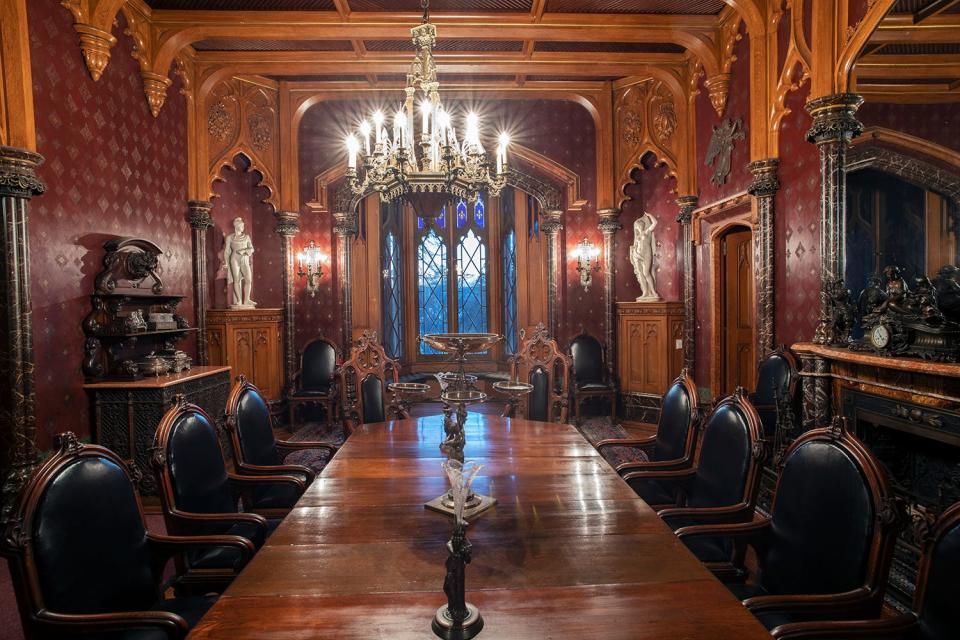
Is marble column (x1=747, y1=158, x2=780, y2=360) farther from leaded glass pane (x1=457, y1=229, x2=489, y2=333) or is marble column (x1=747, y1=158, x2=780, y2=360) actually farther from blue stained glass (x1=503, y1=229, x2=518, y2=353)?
leaded glass pane (x1=457, y1=229, x2=489, y2=333)

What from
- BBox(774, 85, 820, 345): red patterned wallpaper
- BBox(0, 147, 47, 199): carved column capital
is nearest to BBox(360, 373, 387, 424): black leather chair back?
BBox(0, 147, 47, 199): carved column capital

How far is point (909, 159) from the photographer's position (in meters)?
3.99

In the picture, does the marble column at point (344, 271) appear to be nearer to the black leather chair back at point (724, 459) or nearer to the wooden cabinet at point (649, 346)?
the wooden cabinet at point (649, 346)

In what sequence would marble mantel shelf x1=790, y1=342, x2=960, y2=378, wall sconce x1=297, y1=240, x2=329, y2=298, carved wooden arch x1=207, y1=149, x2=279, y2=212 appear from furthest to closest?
wall sconce x1=297, y1=240, x2=329, y2=298
carved wooden arch x1=207, y1=149, x2=279, y2=212
marble mantel shelf x1=790, y1=342, x2=960, y2=378

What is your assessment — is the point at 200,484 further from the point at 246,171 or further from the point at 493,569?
the point at 246,171

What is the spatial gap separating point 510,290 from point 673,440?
23.4ft

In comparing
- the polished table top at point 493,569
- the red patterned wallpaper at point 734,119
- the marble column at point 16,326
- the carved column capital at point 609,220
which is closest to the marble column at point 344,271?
the carved column capital at point 609,220

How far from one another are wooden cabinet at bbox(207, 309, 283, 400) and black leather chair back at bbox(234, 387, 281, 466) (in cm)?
377

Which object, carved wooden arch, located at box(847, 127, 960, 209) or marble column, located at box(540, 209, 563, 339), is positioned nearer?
carved wooden arch, located at box(847, 127, 960, 209)

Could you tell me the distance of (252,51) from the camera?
6406mm

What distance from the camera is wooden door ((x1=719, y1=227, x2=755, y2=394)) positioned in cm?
599

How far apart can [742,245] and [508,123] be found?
12.0 feet

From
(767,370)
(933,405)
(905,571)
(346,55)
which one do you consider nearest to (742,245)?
(767,370)

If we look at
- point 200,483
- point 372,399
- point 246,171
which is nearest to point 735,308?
point 372,399
